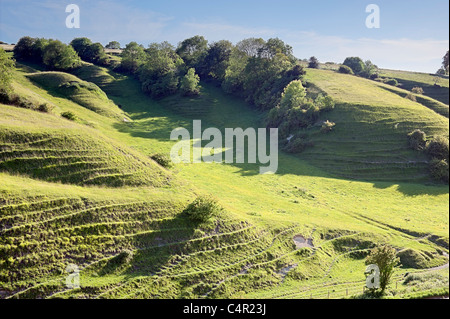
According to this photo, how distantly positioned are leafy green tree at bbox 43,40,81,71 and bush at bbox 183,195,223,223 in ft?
293

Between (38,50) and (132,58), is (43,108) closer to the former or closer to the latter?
(38,50)

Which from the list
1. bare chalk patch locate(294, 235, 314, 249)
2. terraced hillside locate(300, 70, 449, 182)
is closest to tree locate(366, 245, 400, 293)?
bare chalk patch locate(294, 235, 314, 249)

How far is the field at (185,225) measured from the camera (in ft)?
74.8

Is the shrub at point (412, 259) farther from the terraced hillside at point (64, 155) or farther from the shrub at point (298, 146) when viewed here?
the shrub at point (298, 146)

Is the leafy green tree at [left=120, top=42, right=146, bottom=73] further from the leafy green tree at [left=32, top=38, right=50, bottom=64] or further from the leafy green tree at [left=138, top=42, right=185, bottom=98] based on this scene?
the leafy green tree at [left=32, top=38, right=50, bottom=64]

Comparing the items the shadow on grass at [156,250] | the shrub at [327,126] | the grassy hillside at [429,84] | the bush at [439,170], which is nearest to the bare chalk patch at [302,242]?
the shadow on grass at [156,250]

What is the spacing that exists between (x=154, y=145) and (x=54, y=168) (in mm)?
32315

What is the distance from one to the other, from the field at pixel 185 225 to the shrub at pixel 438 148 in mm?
6860

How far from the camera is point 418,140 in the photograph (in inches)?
2522

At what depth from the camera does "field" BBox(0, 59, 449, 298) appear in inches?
898

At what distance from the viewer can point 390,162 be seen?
61.7 metres

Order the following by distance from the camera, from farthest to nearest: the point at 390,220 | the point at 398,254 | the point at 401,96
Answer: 1. the point at 401,96
2. the point at 390,220
3. the point at 398,254
